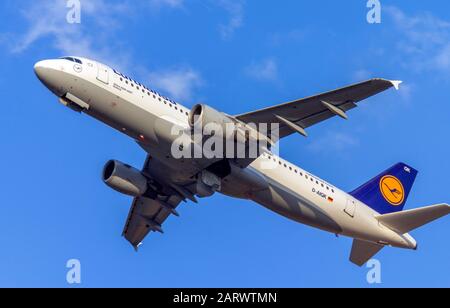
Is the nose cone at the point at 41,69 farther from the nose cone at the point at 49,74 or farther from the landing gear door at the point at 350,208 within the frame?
the landing gear door at the point at 350,208

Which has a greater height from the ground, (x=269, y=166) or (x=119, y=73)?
(x=119, y=73)

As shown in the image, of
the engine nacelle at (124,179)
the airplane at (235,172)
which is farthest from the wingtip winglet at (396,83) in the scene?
the engine nacelle at (124,179)

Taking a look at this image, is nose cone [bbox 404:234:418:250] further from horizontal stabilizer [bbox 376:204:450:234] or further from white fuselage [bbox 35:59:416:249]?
horizontal stabilizer [bbox 376:204:450:234]

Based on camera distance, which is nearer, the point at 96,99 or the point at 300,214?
the point at 96,99

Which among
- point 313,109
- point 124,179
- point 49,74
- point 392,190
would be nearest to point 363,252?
point 392,190

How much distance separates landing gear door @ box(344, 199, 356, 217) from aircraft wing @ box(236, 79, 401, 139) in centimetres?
610

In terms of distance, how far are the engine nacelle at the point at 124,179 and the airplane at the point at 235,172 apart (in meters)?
0.05

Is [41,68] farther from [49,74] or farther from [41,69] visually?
[49,74]

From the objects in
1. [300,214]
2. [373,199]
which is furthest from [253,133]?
[373,199]

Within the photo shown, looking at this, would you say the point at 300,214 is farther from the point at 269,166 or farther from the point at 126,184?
the point at 126,184

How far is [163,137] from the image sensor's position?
39.4 metres

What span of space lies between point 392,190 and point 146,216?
48.0 ft

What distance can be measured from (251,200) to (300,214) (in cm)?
279

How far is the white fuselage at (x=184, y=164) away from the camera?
38.9m
